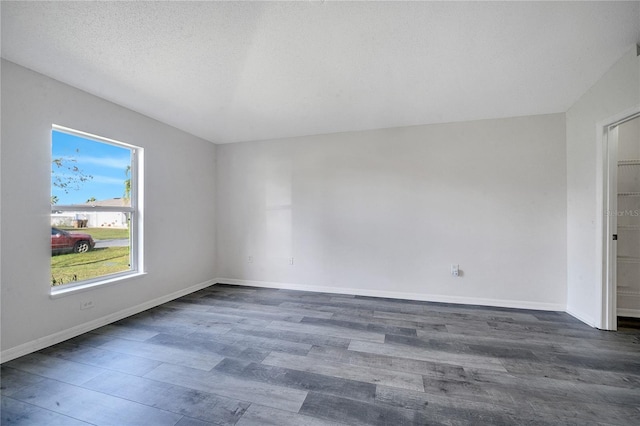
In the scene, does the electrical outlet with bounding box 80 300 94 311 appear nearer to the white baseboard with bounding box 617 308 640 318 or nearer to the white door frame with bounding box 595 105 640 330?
the white door frame with bounding box 595 105 640 330

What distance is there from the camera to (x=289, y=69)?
7.11ft

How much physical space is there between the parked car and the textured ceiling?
152cm

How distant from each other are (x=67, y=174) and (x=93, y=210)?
433 mm

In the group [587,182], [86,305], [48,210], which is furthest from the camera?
[587,182]

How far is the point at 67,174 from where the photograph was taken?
245 centimetres

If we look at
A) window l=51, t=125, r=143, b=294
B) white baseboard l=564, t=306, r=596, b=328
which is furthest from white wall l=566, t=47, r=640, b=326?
window l=51, t=125, r=143, b=294

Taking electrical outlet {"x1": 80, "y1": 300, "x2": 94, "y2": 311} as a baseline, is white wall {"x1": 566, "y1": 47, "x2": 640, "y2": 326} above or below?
above

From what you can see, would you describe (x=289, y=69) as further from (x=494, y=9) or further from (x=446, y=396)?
(x=446, y=396)

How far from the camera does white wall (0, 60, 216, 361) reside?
200 cm

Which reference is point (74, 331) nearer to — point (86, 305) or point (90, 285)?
point (86, 305)

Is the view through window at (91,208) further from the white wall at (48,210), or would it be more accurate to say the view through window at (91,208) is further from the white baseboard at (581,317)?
the white baseboard at (581,317)

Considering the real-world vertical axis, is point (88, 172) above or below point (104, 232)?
above

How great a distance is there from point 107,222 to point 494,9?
414cm

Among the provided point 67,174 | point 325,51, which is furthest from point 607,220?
point 67,174
